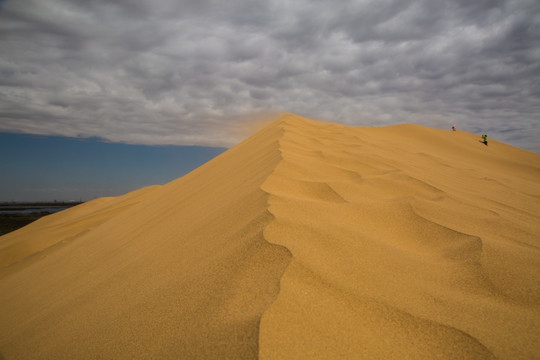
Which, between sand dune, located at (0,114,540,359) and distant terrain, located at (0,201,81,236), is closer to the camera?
sand dune, located at (0,114,540,359)

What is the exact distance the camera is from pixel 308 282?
4.06 feet

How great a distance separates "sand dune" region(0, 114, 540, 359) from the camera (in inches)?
40.2

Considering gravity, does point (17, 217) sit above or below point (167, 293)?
below

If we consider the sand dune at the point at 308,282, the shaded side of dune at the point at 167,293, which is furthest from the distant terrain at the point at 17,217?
the sand dune at the point at 308,282

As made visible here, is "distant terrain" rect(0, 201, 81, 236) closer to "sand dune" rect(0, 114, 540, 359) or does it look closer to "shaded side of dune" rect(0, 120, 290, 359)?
"shaded side of dune" rect(0, 120, 290, 359)

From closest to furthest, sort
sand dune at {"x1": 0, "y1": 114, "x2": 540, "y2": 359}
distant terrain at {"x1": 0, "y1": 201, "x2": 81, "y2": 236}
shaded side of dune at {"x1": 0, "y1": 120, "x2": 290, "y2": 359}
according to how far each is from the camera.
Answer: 1. sand dune at {"x1": 0, "y1": 114, "x2": 540, "y2": 359}
2. shaded side of dune at {"x1": 0, "y1": 120, "x2": 290, "y2": 359}
3. distant terrain at {"x1": 0, "y1": 201, "x2": 81, "y2": 236}

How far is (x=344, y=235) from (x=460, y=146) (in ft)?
28.9

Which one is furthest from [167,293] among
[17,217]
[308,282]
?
[17,217]

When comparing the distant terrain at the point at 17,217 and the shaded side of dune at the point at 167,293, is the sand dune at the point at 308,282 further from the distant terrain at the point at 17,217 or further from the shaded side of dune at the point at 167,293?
the distant terrain at the point at 17,217

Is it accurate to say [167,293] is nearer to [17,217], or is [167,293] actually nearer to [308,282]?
[308,282]

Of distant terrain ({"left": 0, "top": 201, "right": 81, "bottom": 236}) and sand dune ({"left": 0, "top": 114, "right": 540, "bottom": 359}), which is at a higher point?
sand dune ({"left": 0, "top": 114, "right": 540, "bottom": 359})

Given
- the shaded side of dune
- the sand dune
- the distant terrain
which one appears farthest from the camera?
the distant terrain

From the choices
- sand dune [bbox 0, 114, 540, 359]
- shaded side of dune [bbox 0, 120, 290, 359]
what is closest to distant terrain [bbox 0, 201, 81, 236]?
shaded side of dune [bbox 0, 120, 290, 359]

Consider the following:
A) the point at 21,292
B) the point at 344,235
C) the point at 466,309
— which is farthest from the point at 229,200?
the point at 21,292
